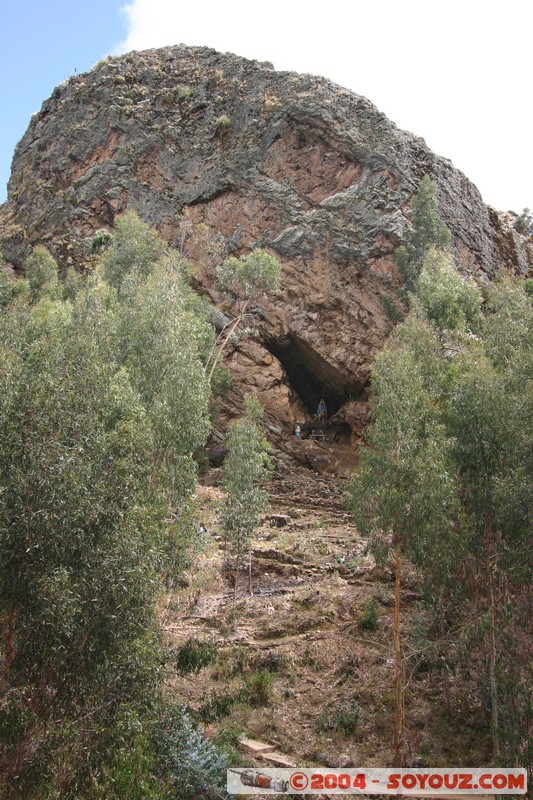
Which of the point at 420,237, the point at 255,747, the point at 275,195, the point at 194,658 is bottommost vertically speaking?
the point at 255,747

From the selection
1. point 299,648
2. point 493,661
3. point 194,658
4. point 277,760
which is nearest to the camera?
point 194,658

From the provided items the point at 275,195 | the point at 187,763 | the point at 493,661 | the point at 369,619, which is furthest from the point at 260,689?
the point at 275,195

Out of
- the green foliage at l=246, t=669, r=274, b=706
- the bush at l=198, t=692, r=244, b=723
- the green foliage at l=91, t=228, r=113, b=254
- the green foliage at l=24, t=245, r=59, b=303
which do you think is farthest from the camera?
the green foliage at l=91, t=228, r=113, b=254

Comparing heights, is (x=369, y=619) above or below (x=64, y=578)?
below

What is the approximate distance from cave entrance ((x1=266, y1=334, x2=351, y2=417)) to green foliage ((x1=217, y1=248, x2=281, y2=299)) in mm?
3487

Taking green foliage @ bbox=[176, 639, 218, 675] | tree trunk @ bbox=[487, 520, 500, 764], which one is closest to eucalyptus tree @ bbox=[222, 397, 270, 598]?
green foliage @ bbox=[176, 639, 218, 675]

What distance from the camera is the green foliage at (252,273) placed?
29.3 meters

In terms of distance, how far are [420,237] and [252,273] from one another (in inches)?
299

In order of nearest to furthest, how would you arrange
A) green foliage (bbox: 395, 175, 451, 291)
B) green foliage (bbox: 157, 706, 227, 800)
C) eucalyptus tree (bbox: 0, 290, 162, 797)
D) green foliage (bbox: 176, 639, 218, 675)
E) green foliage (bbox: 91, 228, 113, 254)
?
eucalyptus tree (bbox: 0, 290, 162, 797), green foliage (bbox: 157, 706, 227, 800), green foliage (bbox: 176, 639, 218, 675), green foliage (bbox: 395, 175, 451, 291), green foliage (bbox: 91, 228, 113, 254)

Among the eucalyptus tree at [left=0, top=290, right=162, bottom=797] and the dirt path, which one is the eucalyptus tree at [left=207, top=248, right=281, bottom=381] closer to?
the dirt path

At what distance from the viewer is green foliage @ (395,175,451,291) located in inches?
1184

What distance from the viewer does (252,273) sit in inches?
1160

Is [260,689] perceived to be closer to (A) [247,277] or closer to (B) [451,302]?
(B) [451,302]

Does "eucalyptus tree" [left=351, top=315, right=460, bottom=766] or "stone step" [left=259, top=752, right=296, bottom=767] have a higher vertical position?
"eucalyptus tree" [left=351, top=315, right=460, bottom=766]
